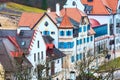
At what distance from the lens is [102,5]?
82812 mm

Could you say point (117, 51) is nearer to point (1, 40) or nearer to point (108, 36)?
point (108, 36)

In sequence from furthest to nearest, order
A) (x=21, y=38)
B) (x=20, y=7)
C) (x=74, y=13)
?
1. (x=20, y=7)
2. (x=74, y=13)
3. (x=21, y=38)

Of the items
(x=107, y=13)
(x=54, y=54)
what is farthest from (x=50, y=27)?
(x=107, y=13)

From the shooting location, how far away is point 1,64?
4866 centimetres

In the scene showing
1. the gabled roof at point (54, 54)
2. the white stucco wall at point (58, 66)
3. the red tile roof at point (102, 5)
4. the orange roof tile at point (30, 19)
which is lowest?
the white stucco wall at point (58, 66)

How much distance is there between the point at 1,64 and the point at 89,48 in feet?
73.9

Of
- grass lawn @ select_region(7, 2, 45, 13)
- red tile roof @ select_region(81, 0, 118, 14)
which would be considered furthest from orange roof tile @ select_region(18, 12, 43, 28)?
grass lawn @ select_region(7, 2, 45, 13)

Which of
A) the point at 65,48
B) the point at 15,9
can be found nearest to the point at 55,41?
the point at 65,48

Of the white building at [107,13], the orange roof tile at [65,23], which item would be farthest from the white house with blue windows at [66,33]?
the white building at [107,13]

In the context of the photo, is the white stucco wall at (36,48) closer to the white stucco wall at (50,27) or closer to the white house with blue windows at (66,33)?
the white house with blue windows at (66,33)

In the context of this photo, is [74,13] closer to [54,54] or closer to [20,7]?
[54,54]

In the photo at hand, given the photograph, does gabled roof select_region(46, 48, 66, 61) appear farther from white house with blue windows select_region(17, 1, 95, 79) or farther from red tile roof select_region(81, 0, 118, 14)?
red tile roof select_region(81, 0, 118, 14)

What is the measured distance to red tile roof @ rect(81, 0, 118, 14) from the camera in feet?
268

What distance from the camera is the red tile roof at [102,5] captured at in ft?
268
